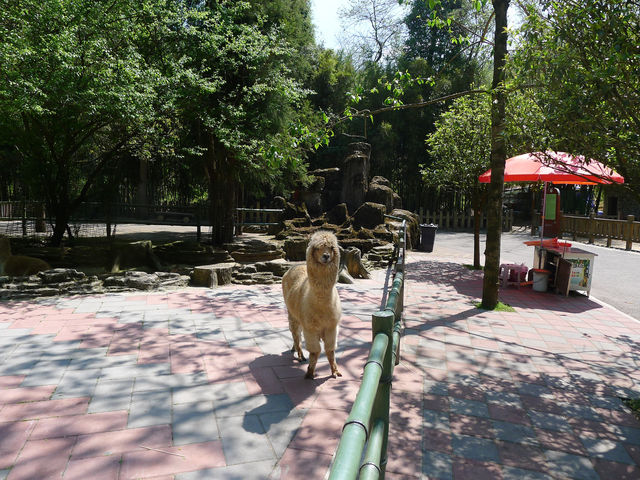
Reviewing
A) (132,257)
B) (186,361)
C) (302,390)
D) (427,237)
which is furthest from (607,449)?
(427,237)

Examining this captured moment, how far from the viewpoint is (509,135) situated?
184 inches

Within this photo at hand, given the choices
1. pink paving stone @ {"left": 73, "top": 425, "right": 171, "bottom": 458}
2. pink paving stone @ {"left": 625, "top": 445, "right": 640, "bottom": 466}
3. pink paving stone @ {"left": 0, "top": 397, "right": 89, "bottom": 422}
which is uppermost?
pink paving stone @ {"left": 0, "top": 397, "right": 89, "bottom": 422}

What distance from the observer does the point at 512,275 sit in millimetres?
8602

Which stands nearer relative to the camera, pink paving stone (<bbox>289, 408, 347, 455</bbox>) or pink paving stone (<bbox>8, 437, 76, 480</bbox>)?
pink paving stone (<bbox>8, 437, 76, 480</bbox>)

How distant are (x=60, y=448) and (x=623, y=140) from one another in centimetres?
476

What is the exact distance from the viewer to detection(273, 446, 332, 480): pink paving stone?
2.56 meters

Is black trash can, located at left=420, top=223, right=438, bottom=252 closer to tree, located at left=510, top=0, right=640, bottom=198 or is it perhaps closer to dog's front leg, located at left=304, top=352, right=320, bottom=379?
tree, located at left=510, top=0, right=640, bottom=198

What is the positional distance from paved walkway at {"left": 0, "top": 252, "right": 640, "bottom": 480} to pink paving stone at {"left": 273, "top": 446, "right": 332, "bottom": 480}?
0.01 meters

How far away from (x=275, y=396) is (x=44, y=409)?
172 centimetres

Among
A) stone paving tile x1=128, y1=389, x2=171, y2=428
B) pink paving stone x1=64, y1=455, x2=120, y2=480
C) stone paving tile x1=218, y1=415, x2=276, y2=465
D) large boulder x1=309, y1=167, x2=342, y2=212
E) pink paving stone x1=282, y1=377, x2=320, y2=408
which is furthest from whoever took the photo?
large boulder x1=309, y1=167, x2=342, y2=212

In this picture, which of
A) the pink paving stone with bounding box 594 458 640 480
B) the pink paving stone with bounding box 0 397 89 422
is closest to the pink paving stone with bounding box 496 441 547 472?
the pink paving stone with bounding box 594 458 640 480

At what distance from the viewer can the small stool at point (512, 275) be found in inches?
334

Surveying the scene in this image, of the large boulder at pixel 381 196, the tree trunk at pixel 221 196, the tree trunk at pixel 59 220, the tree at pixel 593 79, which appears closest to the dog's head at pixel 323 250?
the tree at pixel 593 79

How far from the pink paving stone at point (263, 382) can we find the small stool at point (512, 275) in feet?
19.8
